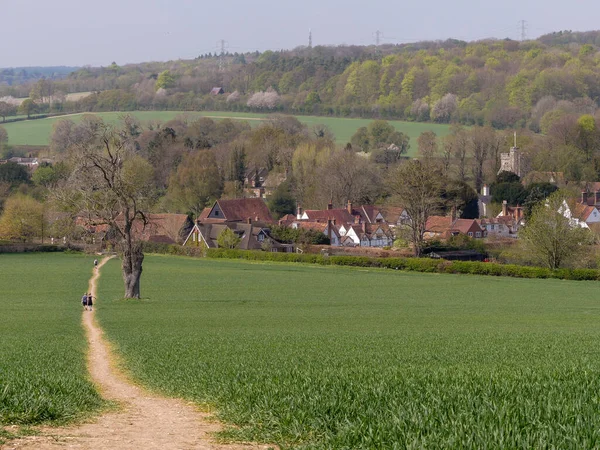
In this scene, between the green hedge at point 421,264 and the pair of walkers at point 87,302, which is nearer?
the pair of walkers at point 87,302

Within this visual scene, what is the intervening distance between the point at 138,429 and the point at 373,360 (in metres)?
8.19

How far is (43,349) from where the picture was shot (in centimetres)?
2347

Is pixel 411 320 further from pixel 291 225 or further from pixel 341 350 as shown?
pixel 291 225

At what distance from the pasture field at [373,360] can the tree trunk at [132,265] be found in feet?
2.89

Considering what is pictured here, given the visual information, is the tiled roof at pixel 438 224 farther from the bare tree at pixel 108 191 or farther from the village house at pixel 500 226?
the bare tree at pixel 108 191

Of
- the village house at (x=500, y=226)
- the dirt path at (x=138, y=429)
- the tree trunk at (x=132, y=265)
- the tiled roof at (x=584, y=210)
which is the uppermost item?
the dirt path at (x=138, y=429)

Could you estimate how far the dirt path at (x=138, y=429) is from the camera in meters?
11.0

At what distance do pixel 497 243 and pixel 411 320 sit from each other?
58.5 metres

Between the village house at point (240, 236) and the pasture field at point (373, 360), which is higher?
the pasture field at point (373, 360)

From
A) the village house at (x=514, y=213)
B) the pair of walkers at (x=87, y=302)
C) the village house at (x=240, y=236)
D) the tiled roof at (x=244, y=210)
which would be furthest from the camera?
the village house at (x=514, y=213)

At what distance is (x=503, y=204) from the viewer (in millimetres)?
118938

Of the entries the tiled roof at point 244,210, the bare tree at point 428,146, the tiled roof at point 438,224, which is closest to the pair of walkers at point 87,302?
the tiled roof at point 438,224

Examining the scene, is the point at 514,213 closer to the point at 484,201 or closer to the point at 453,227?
the point at 484,201

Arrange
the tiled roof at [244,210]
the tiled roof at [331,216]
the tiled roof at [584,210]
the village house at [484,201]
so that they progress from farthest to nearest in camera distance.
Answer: the village house at [484,201]
the tiled roof at [244,210]
the tiled roof at [331,216]
the tiled roof at [584,210]
